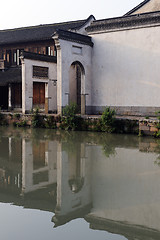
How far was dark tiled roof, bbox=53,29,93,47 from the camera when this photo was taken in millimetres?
15495

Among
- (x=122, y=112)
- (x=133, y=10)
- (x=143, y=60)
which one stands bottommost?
(x=122, y=112)

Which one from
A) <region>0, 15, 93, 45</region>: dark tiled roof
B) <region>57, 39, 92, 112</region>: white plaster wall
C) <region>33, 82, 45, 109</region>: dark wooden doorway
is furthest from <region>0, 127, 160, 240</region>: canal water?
<region>0, 15, 93, 45</region>: dark tiled roof

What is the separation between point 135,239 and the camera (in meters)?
4.01

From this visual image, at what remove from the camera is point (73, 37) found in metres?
16.3

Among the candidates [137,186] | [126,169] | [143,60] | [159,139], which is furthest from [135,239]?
[143,60]

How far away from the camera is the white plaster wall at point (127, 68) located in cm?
1626

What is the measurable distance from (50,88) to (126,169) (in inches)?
514

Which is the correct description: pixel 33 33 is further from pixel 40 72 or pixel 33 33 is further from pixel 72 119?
pixel 72 119

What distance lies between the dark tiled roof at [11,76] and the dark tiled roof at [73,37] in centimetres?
567

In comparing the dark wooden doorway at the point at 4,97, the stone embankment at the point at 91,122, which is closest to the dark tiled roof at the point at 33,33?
the dark wooden doorway at the point at 4,97

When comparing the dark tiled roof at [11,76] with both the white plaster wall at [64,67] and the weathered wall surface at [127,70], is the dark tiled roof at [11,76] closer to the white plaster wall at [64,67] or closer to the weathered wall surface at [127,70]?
the white plaster wall at [64,67]

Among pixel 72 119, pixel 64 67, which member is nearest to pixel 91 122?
pixel 72 119

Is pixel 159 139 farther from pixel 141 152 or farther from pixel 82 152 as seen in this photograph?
pixel 82 152

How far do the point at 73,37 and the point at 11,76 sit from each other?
7.21 m
